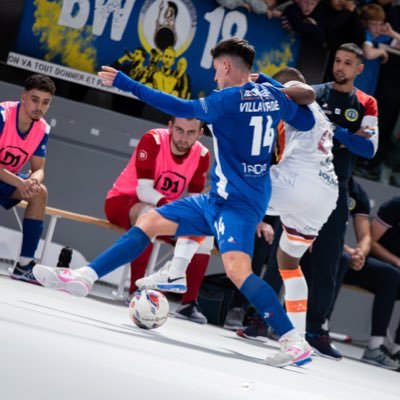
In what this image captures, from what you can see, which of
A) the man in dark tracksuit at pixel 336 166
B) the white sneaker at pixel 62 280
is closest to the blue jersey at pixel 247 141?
the white sneaker at pixel 62 280

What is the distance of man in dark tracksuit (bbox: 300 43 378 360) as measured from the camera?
5.73 m

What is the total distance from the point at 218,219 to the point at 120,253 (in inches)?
19.1

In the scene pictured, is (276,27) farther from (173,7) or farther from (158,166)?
(158,166)

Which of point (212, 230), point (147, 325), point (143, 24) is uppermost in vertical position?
point (143, 24)

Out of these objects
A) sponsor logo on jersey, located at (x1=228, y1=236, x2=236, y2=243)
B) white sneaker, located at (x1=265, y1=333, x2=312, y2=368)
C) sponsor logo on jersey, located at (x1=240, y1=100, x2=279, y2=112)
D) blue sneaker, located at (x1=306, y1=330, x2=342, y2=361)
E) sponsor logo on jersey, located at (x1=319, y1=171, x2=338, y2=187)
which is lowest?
blue sneaker, located at (x1=306, y1=330, x2=342, y2=361)

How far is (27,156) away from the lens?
20.7 ft

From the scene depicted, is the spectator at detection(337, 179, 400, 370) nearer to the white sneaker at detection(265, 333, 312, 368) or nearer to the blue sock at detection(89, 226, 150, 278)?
the white sneaker at detection(265, 333, 312, 368)

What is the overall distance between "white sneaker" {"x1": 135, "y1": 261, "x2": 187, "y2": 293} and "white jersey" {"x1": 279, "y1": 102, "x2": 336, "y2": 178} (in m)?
0.83

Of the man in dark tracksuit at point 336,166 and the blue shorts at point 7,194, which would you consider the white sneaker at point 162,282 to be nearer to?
the man in dark tracksuit at point 336,166

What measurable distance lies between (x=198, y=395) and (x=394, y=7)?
6.70m

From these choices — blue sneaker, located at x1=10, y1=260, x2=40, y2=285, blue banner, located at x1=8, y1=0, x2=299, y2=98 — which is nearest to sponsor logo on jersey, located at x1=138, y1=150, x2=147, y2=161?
blue sneaker, located at x1=10, y1=260, x2=40, y2=285

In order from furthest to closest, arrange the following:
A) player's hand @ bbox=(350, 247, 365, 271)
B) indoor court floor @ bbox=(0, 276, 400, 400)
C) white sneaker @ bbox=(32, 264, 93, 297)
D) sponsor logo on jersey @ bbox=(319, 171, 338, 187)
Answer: player's hand @ bbox=(350, 247, 365, 271) → sponsor logo on jersey @ bbox=(319, 171, 338, 187) → white sneaker @ bbox=(32, 264, 93, 297) → indoor court floor @ bbox=(0, 276, 400, 400)

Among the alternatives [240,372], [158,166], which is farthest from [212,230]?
[158,166]

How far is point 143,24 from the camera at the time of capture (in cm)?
804
